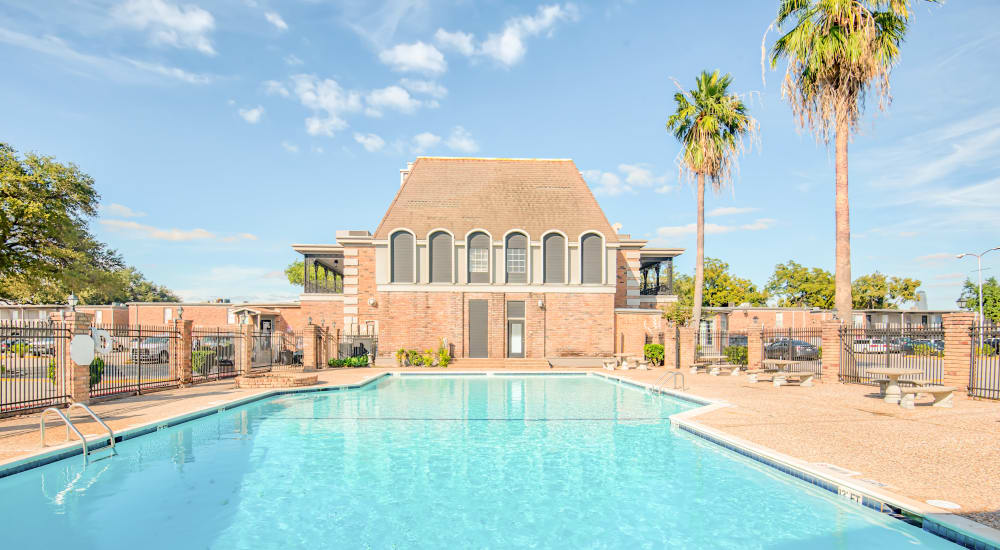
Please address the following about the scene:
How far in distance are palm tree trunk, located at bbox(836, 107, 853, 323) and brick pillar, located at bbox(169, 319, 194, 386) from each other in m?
22.6

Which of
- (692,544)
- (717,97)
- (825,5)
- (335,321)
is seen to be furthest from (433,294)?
(692,544)

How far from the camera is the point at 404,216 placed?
95.9ft

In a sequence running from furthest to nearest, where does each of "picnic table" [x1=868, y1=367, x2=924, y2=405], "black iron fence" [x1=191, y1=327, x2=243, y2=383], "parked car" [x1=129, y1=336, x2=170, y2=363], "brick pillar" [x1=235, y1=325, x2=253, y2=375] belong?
"parked car" [x1=129, y1=336, x2=170, y2=363] → "brick pillar" [x1=235, y1=325, x2=253, y2=375] → "black iron fence" [x1=191, y1=327, x2=243, y2=383] → "picnic table" [x1=868, y1=367, x2=924, y2=405]

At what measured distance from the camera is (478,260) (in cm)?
2912

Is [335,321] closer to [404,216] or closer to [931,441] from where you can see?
[404,216]

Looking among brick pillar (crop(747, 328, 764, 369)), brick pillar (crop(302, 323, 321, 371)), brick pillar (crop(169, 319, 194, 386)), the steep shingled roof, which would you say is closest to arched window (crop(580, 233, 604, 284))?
the steep shingled roof

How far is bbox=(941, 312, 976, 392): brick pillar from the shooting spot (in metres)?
13.9

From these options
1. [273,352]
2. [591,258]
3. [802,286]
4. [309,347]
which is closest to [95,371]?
[309,347]

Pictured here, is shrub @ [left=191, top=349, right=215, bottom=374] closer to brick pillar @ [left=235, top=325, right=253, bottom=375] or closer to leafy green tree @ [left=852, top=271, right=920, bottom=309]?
brick pillar @ [left=235, top=325, right=253, bottom=375]

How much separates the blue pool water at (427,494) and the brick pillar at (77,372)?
3.13 metres

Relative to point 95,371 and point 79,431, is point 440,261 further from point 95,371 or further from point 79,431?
point 79,431

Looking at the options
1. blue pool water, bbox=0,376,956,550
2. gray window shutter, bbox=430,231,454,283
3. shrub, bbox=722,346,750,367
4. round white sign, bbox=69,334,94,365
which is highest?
gray window shutter, bbox=430,231,454,283

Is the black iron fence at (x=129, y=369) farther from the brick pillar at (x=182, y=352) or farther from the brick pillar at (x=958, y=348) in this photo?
the brick pillar at (x=958, y=348)

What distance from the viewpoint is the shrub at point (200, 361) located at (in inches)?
773
